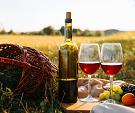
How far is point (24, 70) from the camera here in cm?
348

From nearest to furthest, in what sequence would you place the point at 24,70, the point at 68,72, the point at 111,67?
1. the point at 111,67
2. the point at 24,70
3. the point at 68,72

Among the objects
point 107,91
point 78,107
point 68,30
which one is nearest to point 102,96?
point 107,91

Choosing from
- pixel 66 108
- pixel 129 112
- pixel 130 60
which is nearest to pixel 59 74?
pixel 66 108

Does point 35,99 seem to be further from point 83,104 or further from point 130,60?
point 130,60

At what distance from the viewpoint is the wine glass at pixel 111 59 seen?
3.36 m

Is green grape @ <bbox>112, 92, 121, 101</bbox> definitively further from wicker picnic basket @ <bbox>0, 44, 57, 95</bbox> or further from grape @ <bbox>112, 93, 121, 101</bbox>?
wicker picnic basket @ <bbox>0, 44, 57, 95</bbox>

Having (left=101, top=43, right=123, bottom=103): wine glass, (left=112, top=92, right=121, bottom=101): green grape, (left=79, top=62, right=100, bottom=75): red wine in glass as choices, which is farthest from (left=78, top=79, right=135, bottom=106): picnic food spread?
(left=79, top=62, right=100, bottom=75): red wine in glass

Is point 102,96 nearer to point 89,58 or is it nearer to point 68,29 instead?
point 89,58

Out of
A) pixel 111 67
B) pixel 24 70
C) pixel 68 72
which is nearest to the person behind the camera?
pixel 111 67

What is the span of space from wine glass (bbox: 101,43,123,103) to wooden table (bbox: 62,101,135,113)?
0.52 feet

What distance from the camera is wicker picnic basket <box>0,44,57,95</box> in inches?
137

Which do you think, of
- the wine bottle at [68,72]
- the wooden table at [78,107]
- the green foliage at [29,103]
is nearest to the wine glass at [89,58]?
the wine bottle at [68,72]

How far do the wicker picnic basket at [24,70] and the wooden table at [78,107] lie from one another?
264 millimetres

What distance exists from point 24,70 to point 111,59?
24.8 inches
